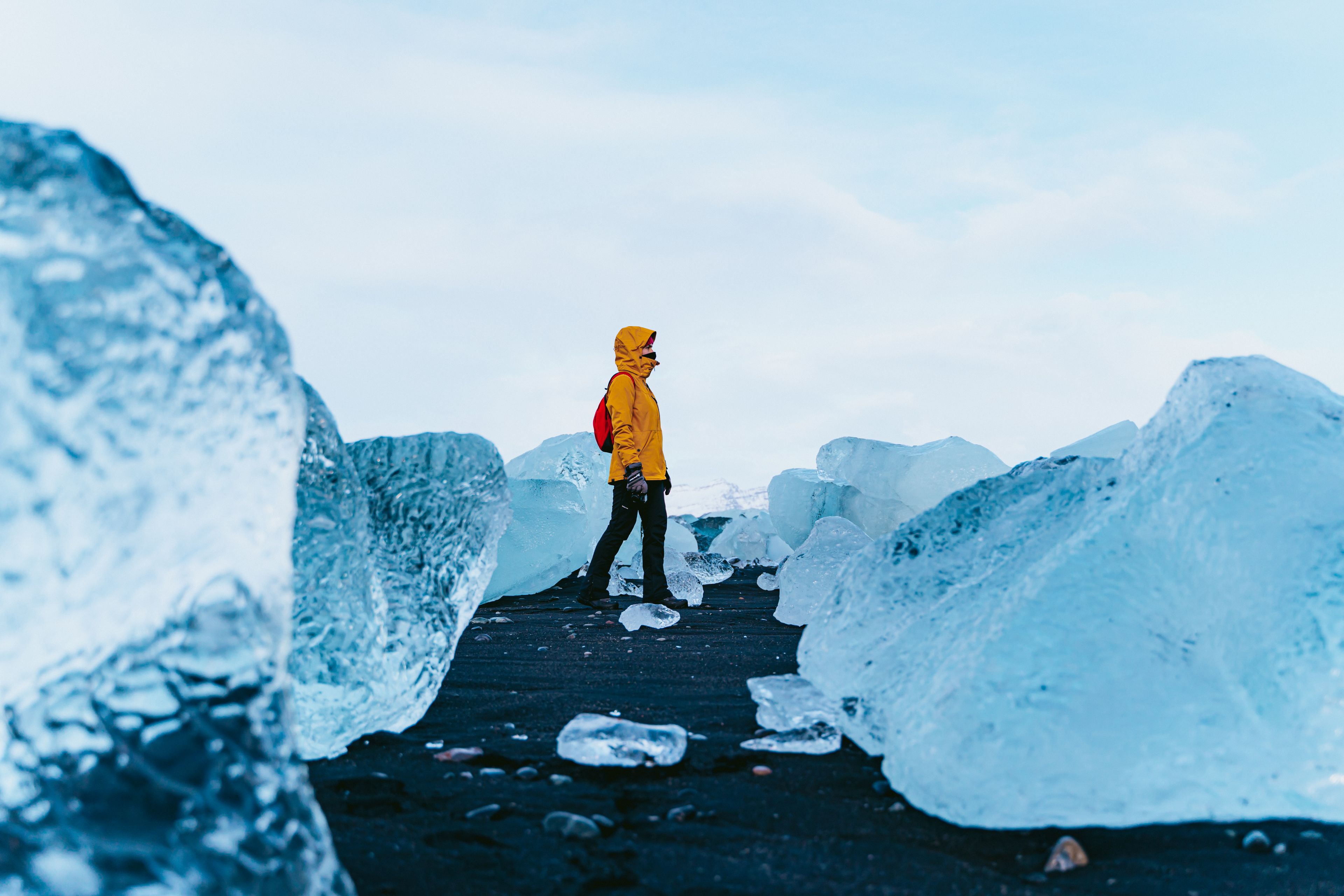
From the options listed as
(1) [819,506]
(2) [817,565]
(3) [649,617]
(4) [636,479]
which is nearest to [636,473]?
(4) [636,479]

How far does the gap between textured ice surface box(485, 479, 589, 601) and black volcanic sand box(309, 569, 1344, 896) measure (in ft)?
10.3

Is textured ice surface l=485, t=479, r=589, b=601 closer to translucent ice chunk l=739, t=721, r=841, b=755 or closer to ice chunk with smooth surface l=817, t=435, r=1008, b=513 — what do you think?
ice chunk with smooth surface l=817, t=435, r=1008, b=513

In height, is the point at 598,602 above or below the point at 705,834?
below

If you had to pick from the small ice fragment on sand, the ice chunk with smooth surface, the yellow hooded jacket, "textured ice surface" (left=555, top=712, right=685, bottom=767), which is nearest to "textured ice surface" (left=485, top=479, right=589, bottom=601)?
the yellow hooded jacket

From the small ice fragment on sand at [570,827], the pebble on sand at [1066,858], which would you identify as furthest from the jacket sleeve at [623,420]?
the pebble on sand at [1066,858]

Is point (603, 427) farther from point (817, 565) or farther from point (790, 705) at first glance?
point (790, 705)

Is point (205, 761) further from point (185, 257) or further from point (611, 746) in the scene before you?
point (611, 746)

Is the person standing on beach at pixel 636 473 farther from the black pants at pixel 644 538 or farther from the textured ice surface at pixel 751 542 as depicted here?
the textured ice surface at pixel 751 542

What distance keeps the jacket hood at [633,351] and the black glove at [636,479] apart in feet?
1.97

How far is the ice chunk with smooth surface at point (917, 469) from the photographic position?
23.7 ft

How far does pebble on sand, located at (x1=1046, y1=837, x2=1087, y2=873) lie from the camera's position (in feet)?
5.28

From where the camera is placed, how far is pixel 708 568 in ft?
22.9

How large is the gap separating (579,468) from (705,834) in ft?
20.5

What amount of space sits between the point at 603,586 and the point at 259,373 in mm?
4766
